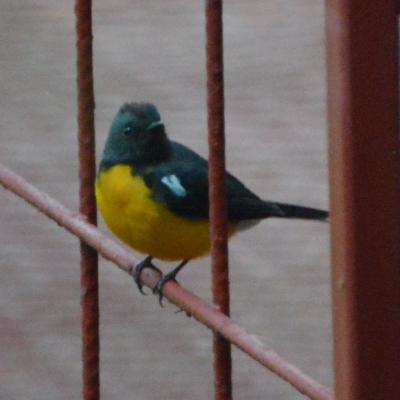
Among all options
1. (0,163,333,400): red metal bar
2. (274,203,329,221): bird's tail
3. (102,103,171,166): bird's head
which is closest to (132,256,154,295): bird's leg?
(0,163,333,400): red metal bar

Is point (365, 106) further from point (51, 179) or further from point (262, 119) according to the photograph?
point (262, 119)

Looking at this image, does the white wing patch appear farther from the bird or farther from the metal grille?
the metal grille

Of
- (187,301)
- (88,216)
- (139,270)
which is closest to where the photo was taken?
(187,301)

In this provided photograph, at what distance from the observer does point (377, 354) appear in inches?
Result: 38.0

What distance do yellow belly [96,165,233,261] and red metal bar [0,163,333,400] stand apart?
803 mm

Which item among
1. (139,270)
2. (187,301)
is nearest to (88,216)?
(187,301)

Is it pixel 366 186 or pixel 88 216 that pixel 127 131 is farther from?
pixel 366 186

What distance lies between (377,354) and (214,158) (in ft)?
1.02

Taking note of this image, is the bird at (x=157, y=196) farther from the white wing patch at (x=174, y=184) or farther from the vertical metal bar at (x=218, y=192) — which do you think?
the vertical metal bar at (x=218, y=192)

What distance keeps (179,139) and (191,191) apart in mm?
2894

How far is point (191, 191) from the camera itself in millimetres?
2764

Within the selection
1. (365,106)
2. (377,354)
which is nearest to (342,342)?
(377,354)

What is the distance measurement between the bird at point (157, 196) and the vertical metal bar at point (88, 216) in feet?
3.40

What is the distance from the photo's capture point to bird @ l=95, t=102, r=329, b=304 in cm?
267
